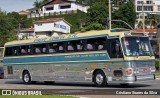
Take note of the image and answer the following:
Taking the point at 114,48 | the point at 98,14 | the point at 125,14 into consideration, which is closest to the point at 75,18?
the point at 125,14

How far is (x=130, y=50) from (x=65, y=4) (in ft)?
358

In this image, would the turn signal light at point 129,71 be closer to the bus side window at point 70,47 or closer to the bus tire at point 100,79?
the bus tire at point 100,79

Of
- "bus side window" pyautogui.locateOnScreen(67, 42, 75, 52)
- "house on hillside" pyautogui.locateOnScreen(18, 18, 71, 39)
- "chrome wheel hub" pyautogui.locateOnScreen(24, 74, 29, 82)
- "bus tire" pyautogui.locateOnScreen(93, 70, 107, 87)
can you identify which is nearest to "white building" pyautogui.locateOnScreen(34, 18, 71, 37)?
"house on hillside" pyautogui.locateOnScreen(18, 18, 71, 39)

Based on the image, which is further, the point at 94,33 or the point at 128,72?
the point at 94,33

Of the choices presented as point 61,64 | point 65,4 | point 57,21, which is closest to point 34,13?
point 65,4

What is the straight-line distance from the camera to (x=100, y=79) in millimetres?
22188

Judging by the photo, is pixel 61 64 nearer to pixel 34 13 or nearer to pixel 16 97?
pixel 16 97

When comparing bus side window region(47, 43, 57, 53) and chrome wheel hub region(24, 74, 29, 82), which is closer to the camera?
bus side window region(47, 43, 57, 53)

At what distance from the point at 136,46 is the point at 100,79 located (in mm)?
2647

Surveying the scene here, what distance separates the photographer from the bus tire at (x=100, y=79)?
21969mm

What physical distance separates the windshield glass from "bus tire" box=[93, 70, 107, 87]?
2.05 m

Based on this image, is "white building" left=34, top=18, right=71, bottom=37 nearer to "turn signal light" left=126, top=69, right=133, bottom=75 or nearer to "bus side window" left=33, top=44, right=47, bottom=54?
"bus side window" left=33, top=44, right=47, bottom=54

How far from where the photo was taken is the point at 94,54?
22.5 meters

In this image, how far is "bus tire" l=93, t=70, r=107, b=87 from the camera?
22.0 m
